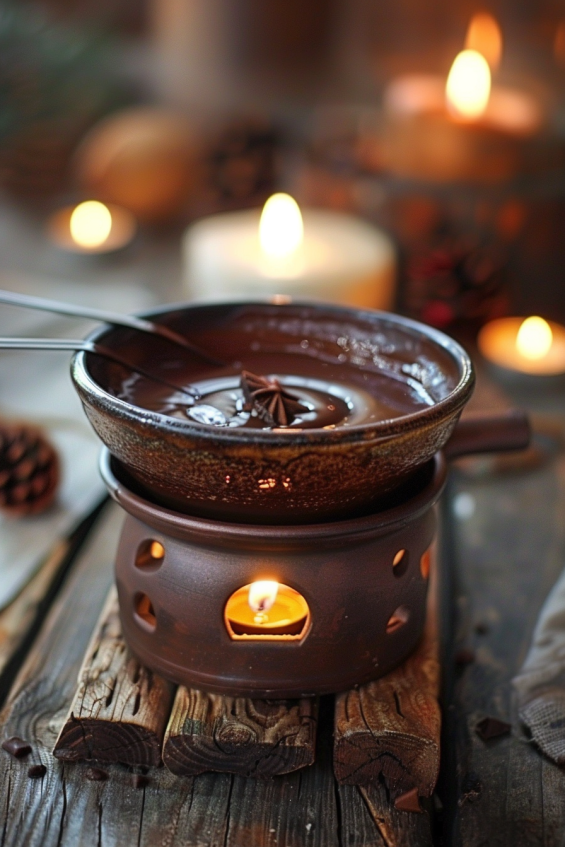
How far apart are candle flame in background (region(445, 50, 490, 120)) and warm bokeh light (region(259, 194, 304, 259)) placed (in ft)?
1.28

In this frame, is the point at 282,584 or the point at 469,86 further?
the point at 469,86

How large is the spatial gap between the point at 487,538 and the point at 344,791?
47 centimetres

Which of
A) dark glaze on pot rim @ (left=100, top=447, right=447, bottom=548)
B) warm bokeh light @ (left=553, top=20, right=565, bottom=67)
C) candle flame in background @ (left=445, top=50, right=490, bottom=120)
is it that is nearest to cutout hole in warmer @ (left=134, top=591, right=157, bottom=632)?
dark glaze on pot rim @ (left=100, top=447, right=447, bottom=548)

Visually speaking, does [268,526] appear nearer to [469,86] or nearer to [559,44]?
[469,86]

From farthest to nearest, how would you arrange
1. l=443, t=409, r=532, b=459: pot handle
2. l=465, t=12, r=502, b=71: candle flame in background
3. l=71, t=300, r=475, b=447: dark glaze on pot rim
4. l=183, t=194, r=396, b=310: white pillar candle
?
l=465, t=12, r=502, b=71: candle flame in background < l=183, t=194, r=396, b=310: white pillar candle < l=443, t=409, r=532, b=459: pot handle < l=71, t=300, r=475, b=447: dark glaze on pot rim

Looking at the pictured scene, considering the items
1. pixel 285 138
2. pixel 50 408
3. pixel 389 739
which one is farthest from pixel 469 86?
pixel 389 739

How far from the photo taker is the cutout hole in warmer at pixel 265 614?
2.73 ft

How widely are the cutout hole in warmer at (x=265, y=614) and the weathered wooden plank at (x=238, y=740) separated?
0.07 m

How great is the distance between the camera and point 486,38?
198 centimetres

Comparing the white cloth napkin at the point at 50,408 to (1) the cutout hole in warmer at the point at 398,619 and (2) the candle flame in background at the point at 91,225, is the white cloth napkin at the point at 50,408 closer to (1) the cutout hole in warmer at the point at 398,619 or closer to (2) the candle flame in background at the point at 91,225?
(2) the candle flame in background at the point at 91,225

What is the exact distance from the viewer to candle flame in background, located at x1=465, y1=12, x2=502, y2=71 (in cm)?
196

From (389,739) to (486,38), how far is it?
5.51 feet

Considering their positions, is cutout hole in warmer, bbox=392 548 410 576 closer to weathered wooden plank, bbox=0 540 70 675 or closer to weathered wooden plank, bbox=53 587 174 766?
weathered wooden plank, bbox=53 587 174 766

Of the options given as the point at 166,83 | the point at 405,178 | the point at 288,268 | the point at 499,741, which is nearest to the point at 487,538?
the point at 499,741
